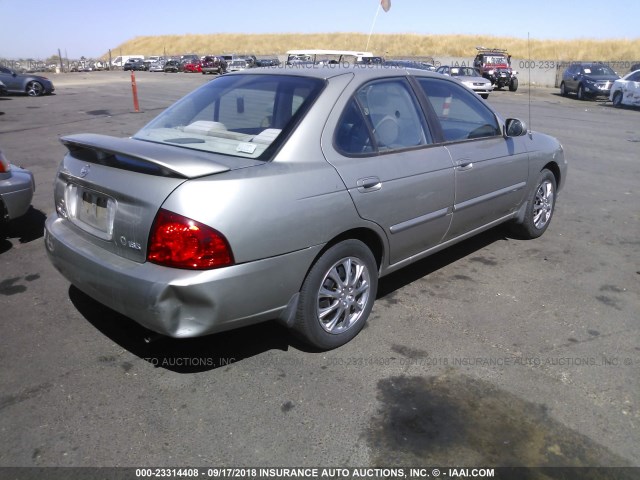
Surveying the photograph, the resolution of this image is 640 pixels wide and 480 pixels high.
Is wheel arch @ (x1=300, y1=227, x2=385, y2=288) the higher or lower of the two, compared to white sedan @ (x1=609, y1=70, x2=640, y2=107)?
lower

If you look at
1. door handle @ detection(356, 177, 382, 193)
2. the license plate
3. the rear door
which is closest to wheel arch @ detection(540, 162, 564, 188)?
the rear door

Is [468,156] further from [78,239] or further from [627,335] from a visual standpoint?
[78,239]

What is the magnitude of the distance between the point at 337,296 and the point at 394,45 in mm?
84048

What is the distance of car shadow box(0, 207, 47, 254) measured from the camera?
5.38m

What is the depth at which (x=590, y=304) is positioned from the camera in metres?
4.21

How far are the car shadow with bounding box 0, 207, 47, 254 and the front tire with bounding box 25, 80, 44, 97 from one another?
19743 mm

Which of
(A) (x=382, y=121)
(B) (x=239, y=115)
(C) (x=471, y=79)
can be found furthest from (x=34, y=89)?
(A) (x=382, y=121)

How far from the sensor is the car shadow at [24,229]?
538 cm

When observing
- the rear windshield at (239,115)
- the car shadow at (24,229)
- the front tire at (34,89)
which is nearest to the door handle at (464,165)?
the rear windshield at (239,115)

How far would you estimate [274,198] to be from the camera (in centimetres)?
290

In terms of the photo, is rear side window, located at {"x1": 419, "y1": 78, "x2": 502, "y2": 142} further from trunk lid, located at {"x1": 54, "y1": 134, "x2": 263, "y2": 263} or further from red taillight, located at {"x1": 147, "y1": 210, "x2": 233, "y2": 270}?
red taillight, located at {"x1": 147, "y1": 210, "x2": 233, "y2": 270}

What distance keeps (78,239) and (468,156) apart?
287 centimetres

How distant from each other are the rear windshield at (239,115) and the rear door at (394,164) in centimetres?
29

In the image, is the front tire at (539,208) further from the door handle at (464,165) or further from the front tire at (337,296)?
the front tire at (337,296)
